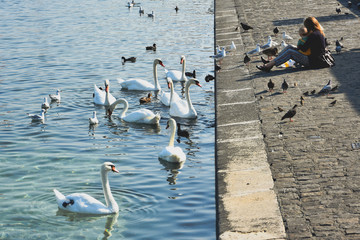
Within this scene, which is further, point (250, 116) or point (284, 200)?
point (250, 116)

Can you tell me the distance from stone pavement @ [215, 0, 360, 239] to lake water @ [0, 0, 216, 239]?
676 millimetres

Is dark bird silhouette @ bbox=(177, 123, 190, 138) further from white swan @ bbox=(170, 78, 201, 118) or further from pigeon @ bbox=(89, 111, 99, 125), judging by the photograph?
pigeon @ bbox=(89, 111, 99, 125)

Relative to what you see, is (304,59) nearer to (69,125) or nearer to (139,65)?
(69,125)

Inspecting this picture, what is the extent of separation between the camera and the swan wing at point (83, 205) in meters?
8.78

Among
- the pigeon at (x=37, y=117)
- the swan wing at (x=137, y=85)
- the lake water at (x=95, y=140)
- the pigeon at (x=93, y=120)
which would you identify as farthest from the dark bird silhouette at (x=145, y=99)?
the pigeon at (x=37, y=117)

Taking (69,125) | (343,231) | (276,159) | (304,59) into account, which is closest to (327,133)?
(276,159)

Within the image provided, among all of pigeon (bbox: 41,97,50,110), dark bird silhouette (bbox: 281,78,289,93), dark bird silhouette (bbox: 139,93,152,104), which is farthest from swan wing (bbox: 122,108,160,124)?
dark bird silhouette (bbox: 281,78,289,93)

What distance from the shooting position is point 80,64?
19688 millimetres

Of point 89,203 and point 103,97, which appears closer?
point 89,203

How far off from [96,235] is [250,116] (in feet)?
12.4

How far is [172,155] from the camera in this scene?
10.6 metres

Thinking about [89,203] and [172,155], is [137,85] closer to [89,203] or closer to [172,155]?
[172,155]

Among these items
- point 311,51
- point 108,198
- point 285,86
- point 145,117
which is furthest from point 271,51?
point 108,198

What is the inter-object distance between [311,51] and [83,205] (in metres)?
7.08
